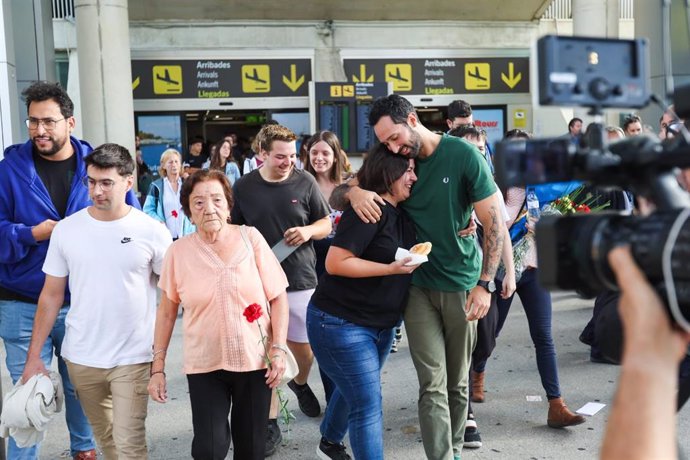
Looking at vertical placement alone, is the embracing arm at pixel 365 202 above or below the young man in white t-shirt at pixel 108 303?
above

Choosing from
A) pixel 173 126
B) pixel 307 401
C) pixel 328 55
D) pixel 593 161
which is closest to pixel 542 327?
pixel 307 401

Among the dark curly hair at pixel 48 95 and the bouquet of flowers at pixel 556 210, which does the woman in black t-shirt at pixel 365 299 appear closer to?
the bouquet of flowers at pixel 556 210

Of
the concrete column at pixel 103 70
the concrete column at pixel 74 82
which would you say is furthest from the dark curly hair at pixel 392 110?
the concrete column at pixel 74 82

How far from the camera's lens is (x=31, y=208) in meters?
4.30

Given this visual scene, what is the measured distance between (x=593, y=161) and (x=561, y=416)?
3.78m

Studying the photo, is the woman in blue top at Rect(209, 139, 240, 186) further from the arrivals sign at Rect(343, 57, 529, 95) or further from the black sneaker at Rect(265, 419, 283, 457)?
the arrivals sign at Rect(343, 57, 529, 95)

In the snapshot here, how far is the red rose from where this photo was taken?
370cm

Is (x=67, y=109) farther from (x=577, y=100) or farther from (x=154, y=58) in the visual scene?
(x=154, y=58)

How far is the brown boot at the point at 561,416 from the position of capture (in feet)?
16.5

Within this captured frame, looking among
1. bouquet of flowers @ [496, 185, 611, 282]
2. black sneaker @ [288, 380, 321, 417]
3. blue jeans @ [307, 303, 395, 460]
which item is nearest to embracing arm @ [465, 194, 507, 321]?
blue jeans @ [307, 303, 395, 460]

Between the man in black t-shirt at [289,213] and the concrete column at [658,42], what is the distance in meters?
6.60

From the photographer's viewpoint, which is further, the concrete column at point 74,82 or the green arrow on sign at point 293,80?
the green arrow on sign at point 293,80

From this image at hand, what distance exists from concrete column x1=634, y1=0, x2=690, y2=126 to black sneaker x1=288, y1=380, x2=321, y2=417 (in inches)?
268

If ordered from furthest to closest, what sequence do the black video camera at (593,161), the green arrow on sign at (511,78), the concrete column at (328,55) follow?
1. the green arrow on sign at (511,78)
2. the concrete column at (328,55)
3. the black video camera at (593,161)
